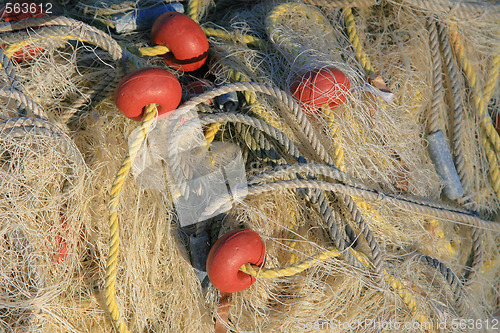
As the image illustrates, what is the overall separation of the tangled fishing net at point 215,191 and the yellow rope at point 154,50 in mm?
12

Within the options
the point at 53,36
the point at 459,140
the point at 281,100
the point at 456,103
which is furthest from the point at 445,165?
the point at 53,36

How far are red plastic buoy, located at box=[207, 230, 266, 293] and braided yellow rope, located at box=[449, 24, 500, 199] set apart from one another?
4.66ft

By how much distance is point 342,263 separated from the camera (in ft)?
5.06

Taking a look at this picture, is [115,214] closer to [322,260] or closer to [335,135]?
[322,260]

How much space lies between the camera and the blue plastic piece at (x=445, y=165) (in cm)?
192

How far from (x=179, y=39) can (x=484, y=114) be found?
1.59m

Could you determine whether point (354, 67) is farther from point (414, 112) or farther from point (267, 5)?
point (267, 5)

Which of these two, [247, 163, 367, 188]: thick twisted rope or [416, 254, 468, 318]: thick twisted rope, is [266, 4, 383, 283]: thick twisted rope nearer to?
[247, 163, 367, 188]: thick twisted rope

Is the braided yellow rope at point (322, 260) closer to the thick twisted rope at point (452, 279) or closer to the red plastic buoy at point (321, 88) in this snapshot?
the thick twisted rope at point (452, 279)

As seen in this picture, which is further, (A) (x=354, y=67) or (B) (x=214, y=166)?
(A) (x=354, y=67)

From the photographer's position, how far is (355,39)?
195 centimetres

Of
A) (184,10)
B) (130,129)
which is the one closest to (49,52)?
(130,129)

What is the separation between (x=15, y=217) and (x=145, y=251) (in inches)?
18.1
